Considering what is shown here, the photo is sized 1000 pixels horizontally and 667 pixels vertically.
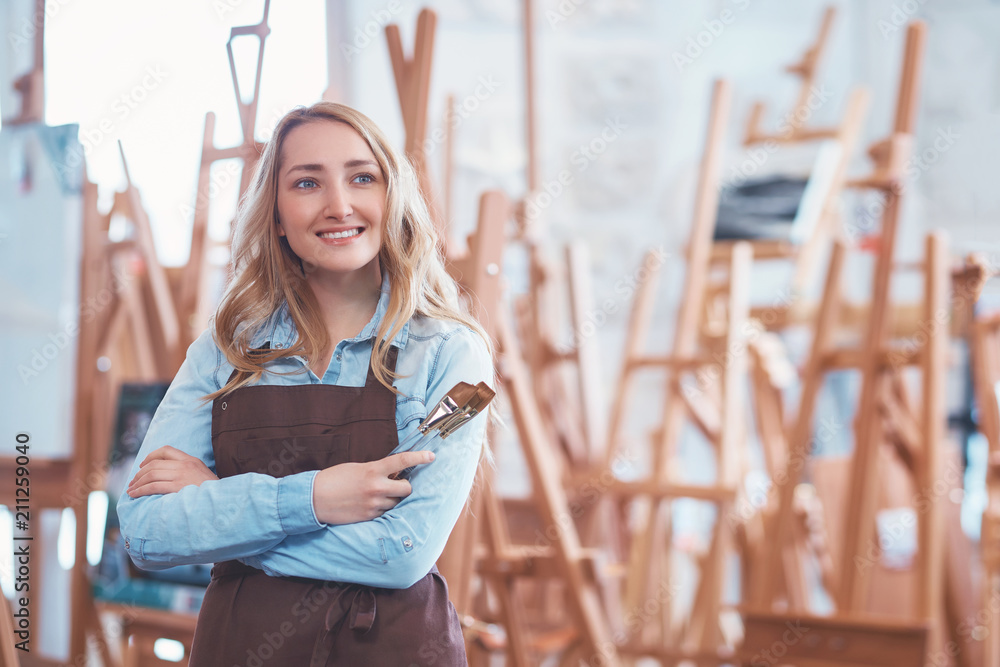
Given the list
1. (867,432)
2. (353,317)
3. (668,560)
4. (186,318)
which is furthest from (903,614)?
(353,317)

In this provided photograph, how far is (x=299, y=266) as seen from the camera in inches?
52.6

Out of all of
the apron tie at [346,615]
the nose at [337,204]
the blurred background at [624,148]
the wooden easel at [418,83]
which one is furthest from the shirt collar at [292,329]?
the blurred background at [624,148]

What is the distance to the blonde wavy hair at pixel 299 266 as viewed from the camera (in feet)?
4.08

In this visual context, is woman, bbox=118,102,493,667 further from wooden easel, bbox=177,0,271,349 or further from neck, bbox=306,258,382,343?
wooden easel, bbox=177,0,271,349

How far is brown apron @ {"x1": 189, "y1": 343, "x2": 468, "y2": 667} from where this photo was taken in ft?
3.67

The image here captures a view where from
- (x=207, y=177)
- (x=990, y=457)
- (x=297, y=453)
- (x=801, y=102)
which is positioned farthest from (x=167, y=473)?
(x=801, y=102)

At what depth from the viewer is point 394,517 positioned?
1127mm

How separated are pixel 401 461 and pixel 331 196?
36 centimetres

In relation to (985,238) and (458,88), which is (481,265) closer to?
(458,88)

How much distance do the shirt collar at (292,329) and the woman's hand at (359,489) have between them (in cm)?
18

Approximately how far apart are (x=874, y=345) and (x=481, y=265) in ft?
4.22

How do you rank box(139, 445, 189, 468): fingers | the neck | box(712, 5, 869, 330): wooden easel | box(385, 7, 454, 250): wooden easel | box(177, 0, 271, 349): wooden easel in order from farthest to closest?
box(712, 5, 869, 330): wooden easel → box(177, 0, 271, 349): wooden easel → box(385, 7, 454, 250): wooden easel → the neck → box(139, 445, 189, 468): fingers

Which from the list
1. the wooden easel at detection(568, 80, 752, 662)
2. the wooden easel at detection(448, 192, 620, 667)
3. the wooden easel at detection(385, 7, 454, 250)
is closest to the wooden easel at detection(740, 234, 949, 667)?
the wooden easel at detection(568, 80, 752, 662)

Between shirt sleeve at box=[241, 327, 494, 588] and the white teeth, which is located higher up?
the white teeth
